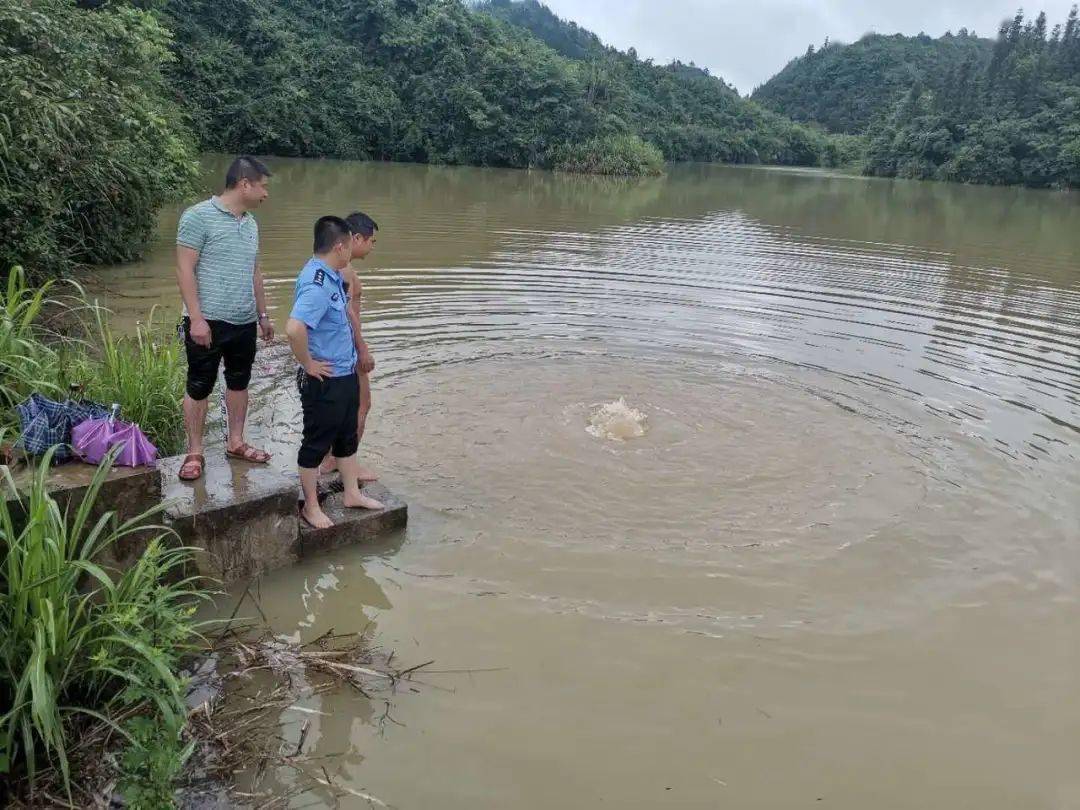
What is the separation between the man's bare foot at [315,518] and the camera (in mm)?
3984

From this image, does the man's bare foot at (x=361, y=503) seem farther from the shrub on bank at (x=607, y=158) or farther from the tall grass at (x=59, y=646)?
the shrub on bank at (x=607, y=158)

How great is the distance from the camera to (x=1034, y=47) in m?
62.0

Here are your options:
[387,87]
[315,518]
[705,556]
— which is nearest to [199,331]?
[315,518]

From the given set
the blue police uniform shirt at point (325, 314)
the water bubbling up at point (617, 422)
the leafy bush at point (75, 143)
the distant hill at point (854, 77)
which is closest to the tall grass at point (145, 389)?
the blue police uniform shirt at point (325, 314)

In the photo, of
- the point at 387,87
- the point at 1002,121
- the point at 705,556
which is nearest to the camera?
the point at 705,556

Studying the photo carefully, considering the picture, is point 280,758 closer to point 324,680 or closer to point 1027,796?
point 324,680

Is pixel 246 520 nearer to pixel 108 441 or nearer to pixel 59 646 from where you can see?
pixel 108 441

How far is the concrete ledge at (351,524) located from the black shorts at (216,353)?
0.84 m

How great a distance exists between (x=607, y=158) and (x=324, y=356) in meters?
39.7

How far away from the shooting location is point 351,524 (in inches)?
161

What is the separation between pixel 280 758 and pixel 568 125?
4349 cm

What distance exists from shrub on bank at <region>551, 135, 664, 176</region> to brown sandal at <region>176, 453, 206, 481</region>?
39364mm

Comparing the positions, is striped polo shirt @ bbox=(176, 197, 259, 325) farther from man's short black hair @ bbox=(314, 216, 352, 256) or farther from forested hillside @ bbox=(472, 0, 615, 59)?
forested hillside @ bbox=(472, 0, 615, 59)

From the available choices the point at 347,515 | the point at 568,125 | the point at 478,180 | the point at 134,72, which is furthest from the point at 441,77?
the point at 347,515
